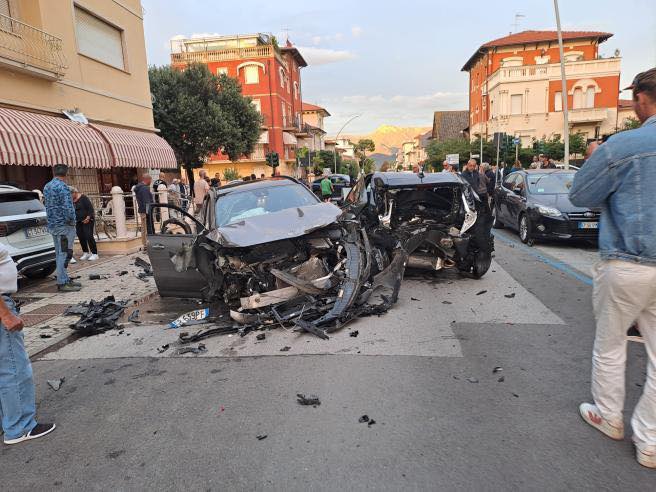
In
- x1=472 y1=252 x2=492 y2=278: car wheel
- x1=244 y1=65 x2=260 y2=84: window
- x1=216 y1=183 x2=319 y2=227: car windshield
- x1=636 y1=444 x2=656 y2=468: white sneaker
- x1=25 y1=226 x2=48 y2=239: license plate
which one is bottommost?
x1=636 y1=444 x2=656 y2=468: white sneaker

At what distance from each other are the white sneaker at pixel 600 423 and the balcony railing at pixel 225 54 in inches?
1769

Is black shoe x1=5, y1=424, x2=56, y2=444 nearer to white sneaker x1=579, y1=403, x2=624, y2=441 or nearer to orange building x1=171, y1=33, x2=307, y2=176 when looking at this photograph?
white sneaker x1=579, y1=403, x2=624, y2=441

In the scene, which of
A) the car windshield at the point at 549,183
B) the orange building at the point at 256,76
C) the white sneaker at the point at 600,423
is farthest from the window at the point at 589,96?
the white sneaker at the point at 600,423

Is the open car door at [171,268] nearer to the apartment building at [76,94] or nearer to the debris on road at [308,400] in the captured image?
the debris on road at [308,400]

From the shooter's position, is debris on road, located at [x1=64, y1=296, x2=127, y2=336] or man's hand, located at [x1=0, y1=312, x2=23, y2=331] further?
debris on road, located at [x1=64, y1=296, x2=127, y2=336]

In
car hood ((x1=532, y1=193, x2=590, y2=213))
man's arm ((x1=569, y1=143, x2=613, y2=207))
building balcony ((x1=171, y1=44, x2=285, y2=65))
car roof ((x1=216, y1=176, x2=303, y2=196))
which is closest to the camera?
man's arm ((x1=569, y1=143, x2=613, y2=207))

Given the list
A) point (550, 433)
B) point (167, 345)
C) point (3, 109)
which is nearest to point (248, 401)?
point (167, 345)

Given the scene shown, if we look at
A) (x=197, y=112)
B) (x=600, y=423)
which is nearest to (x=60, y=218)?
(x=600, y=423)

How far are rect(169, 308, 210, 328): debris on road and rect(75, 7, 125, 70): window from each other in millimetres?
11320

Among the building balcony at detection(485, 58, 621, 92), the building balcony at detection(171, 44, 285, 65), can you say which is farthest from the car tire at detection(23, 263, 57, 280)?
the building balcony at detection(485, 58, 621, 92)

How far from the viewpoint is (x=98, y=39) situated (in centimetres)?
1415

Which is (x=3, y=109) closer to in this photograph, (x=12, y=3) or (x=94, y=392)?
A: (x=12, y=3)

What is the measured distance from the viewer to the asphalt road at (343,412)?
8.57ft

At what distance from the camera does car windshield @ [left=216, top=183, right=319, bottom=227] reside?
6.17m
